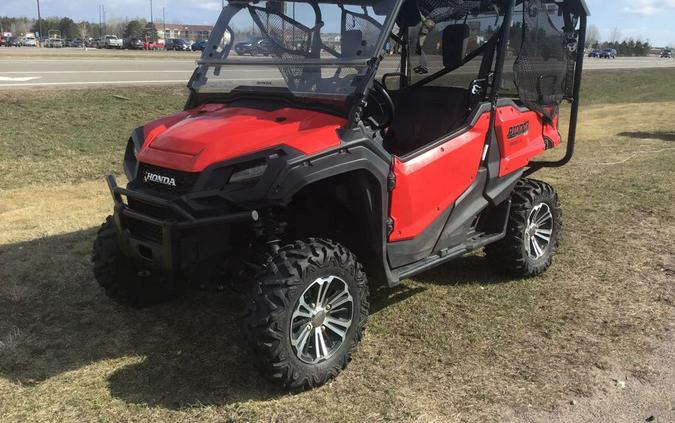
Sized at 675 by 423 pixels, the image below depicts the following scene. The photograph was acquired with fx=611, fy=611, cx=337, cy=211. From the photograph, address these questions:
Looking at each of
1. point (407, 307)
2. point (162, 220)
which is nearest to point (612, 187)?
point (407, 307)

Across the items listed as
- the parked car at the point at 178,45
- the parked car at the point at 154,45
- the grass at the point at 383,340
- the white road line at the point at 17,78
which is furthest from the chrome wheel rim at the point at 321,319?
the parked car at the point at 154,45

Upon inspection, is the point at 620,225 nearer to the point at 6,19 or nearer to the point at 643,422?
the point at 643,422

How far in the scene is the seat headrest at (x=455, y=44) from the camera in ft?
14.6

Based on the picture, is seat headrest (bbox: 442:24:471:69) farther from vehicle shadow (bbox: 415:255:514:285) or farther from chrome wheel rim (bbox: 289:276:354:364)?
chrome wheel rim (bbox: 289:276:354:364)

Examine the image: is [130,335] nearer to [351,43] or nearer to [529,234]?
[351,43]

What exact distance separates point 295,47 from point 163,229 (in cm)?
156

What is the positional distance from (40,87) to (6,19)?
371 feet

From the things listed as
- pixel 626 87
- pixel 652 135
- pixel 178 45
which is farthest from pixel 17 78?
pixel 178 45

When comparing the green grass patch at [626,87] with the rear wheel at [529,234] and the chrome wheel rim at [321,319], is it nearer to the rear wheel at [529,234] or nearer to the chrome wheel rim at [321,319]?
the rear wheel at [529,234]

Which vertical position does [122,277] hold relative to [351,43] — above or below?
below

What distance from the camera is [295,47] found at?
3.93 m

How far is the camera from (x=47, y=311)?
4.18m

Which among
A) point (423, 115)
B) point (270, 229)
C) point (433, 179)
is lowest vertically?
point (270, 229)

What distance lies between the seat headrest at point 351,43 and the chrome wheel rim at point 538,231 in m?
2.10
